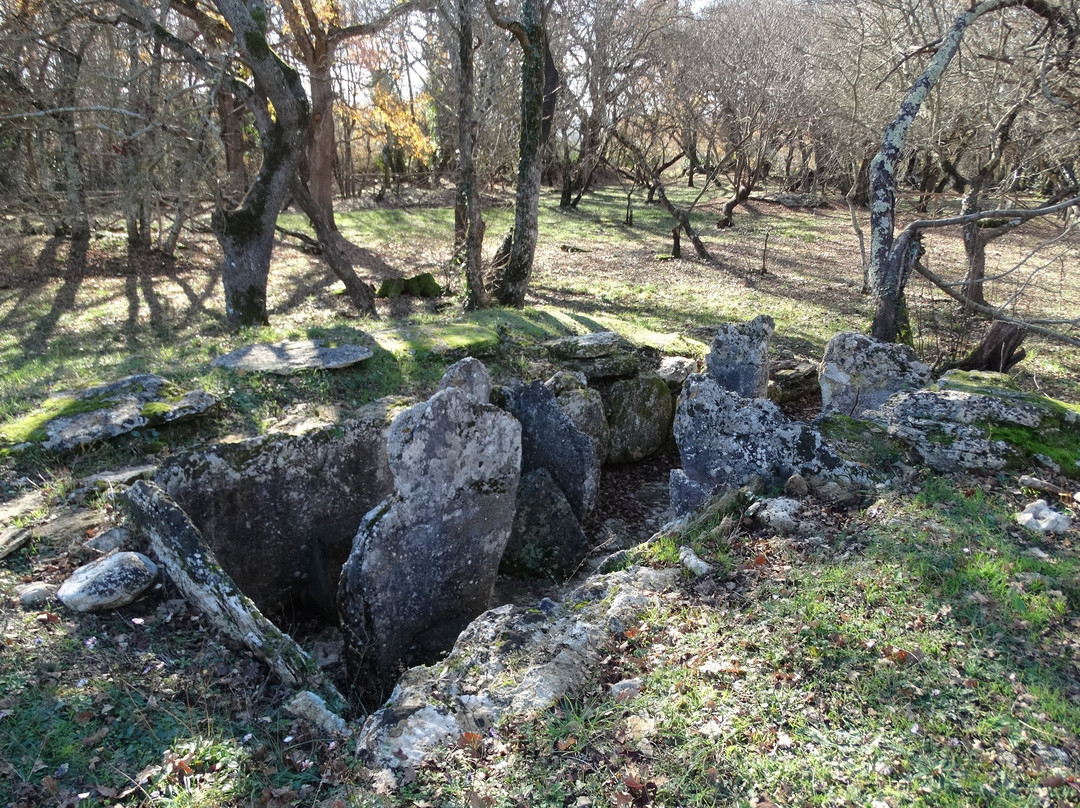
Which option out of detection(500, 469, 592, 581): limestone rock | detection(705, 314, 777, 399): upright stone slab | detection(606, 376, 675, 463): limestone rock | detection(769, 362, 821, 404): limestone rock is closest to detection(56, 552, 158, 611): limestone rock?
detection(500, 469, 592, 581): limestone rock

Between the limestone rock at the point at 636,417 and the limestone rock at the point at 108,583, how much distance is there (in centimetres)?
439

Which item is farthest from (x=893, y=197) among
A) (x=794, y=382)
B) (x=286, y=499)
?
(x=286, y=499)

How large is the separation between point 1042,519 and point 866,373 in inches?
103

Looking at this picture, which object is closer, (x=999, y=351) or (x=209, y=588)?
(x=209, y=588)

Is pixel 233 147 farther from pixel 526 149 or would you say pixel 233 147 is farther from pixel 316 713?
pixel 316 713

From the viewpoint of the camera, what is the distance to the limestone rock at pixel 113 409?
15.7 ft

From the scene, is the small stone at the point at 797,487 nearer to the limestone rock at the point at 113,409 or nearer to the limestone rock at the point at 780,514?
the limestone rock at the point at 780,514

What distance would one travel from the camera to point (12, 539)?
382 cm

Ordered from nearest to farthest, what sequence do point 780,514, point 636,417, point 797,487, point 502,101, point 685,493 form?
1. point 780,514
2. point 797,487
3. point 685,493
4. point 636,417
5. point 502,101

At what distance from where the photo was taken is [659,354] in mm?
8203

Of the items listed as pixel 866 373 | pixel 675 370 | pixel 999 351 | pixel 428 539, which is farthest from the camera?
pixel 675 370

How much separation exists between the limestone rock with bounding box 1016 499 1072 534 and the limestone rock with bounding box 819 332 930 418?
225 centimetres

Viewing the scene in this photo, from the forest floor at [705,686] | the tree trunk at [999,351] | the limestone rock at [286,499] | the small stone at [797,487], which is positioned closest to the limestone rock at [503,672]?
the forest floor at [705,686]

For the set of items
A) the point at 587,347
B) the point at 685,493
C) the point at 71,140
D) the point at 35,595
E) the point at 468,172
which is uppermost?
the point at 71,140
